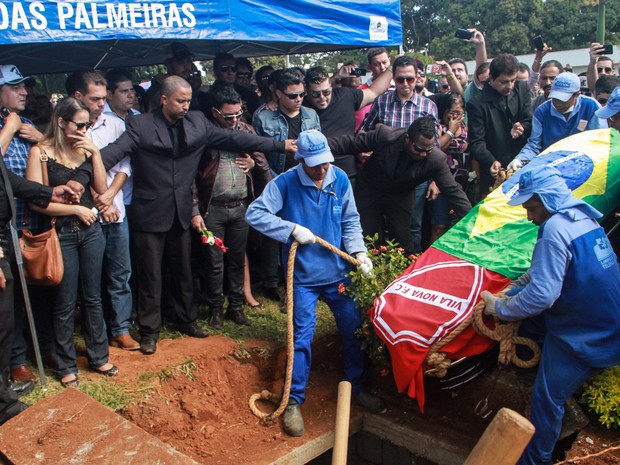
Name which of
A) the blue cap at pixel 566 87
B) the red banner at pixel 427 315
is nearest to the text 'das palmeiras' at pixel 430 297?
the red banner at pixel 427 315

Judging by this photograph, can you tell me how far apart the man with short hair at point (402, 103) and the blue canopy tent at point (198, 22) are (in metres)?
0.43

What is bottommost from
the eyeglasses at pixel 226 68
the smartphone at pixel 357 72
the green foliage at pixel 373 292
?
the green foliage at pixel 373 292

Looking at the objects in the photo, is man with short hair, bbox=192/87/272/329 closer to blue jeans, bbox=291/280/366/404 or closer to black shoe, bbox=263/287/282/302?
black shoe, bbox=263/287/282/302

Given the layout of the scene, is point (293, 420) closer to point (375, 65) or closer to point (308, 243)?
point (308, 243)

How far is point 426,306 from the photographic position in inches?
164

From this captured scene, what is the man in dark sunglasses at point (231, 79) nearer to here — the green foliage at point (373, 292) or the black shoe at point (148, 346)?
the black shoe at point (148, 346)

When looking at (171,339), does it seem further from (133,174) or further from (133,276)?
(133,174)

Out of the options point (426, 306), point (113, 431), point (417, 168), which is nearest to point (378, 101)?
point (417, 168)

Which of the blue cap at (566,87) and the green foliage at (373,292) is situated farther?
the blue cap at (566,87)

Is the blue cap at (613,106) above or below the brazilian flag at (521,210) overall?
above

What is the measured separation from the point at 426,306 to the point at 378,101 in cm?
328

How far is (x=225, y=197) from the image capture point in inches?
226

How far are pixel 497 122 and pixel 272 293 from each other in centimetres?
307

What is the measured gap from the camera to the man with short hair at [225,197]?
5.70 metres
